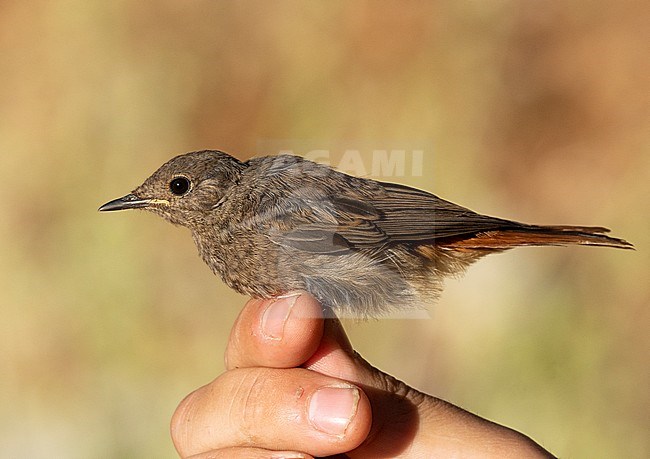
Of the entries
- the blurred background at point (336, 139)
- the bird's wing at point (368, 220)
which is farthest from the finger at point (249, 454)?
the bird's wing at point (368, 220)

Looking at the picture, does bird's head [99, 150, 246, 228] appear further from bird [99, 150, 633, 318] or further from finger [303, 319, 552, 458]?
finger [303, 319, 552, 458]

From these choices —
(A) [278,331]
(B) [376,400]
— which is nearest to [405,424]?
(B) [376,400]

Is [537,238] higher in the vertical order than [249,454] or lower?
higher

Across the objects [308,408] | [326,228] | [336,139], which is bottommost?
[308,408]

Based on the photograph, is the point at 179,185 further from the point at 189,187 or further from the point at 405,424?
the point at 405,424

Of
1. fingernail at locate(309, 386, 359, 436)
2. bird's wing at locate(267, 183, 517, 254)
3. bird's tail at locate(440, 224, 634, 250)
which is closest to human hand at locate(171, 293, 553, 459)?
fingernail at locate(309, 386, 359, 436)

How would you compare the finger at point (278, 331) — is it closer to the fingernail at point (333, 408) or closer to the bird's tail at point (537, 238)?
the fingernail at point (333, 408)

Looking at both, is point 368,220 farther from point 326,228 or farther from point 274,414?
point 274,414

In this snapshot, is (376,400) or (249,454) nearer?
(249,454)
